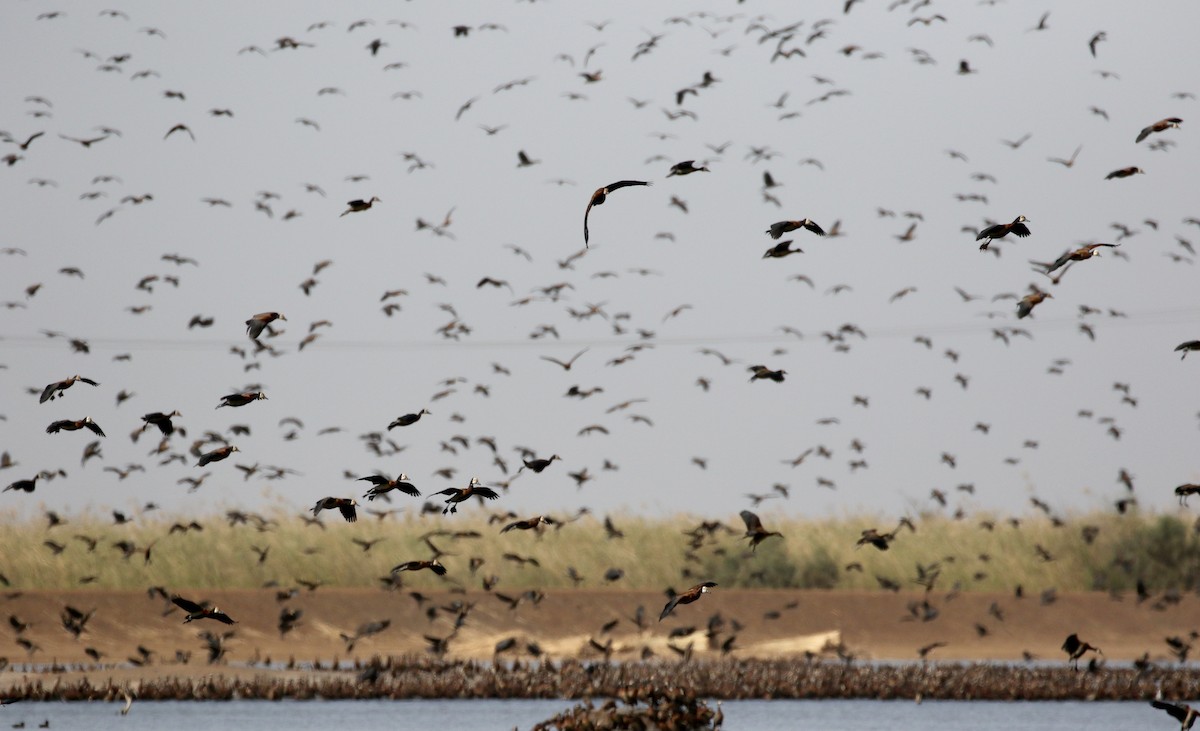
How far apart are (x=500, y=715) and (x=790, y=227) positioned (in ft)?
53.0

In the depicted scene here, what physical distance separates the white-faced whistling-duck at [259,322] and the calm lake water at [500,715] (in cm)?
1211

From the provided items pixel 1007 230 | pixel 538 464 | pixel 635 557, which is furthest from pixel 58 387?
pixel 635 557

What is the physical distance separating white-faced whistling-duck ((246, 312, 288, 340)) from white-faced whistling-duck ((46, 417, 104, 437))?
86.6 inches

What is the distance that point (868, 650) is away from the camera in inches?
1810

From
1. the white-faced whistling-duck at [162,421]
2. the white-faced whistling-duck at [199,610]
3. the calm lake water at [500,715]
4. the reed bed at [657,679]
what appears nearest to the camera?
the white-faced whistling-duck at [199,610]

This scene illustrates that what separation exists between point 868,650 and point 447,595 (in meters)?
11.9

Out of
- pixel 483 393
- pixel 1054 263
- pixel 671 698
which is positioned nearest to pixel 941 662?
pixel 483 393

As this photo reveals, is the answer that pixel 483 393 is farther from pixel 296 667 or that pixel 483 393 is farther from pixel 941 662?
pixel 941 662

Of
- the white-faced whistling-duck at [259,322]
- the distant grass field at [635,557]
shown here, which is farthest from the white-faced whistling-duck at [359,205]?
the distant grass field at [635,557]

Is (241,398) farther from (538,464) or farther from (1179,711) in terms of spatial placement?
(1179,711)

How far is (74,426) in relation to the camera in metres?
20.4

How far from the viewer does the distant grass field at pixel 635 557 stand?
1957 inches

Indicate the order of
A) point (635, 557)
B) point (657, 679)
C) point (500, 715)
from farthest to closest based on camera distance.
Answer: point (635, 557), point (657, 679), point (500, 715)

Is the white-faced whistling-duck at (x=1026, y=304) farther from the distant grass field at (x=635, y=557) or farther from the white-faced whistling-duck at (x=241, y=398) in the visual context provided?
the distant grass field at (x=635, y=557)
